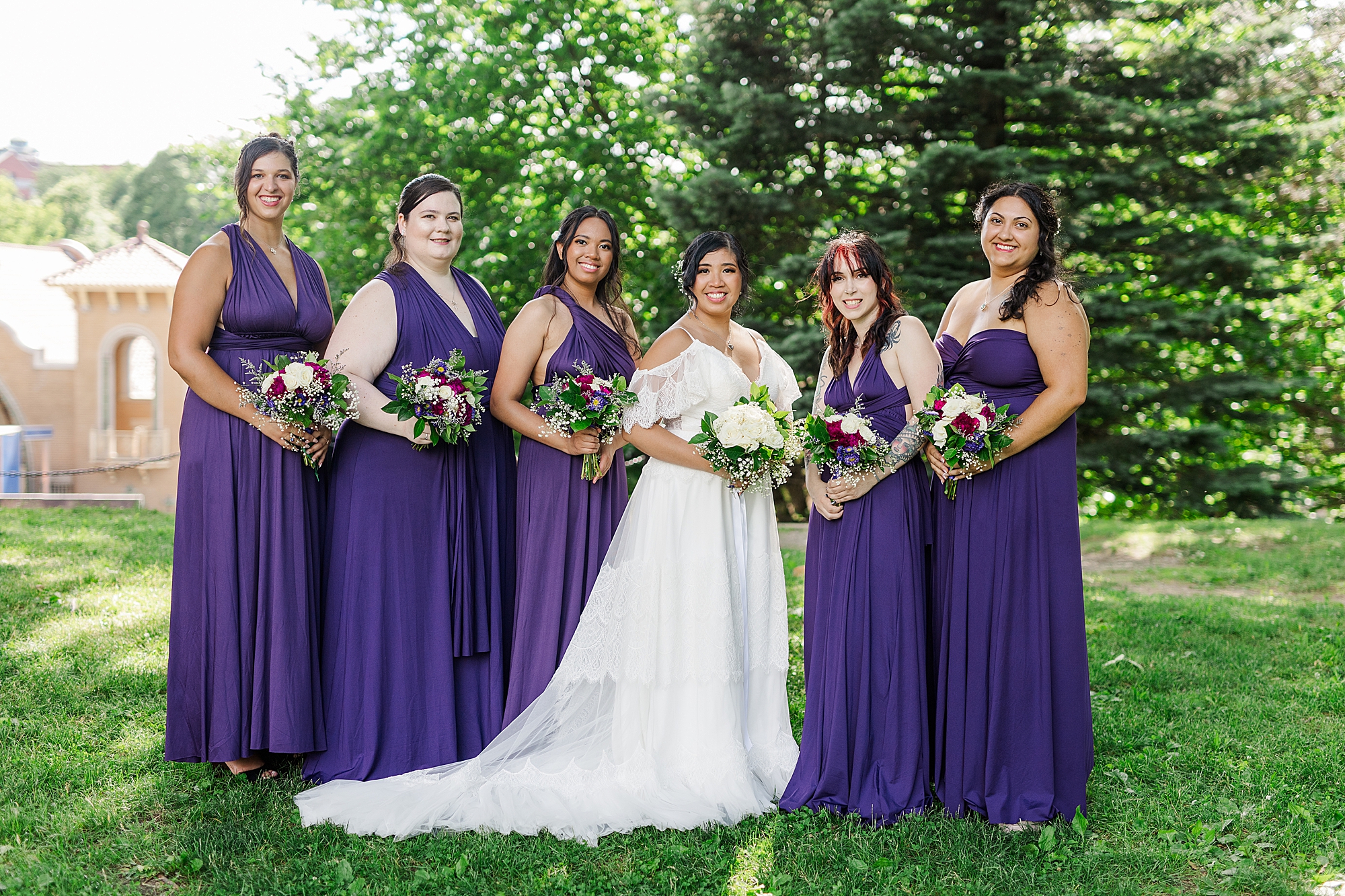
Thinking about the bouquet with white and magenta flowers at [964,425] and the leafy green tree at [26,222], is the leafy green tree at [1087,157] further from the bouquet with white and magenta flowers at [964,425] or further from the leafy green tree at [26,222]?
the leafy green tree at [26,222]

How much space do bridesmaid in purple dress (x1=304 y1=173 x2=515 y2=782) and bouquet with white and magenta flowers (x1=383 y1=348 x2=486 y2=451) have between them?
3.8 inches

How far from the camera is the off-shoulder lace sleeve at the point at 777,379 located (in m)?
5.05

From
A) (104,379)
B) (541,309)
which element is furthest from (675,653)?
(104,379)

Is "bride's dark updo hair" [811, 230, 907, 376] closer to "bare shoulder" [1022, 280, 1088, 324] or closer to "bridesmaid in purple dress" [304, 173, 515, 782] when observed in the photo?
"bare shoulder" [1022, 280, 1088, 324]

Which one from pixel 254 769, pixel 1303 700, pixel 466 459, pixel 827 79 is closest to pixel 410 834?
pixel 254 769

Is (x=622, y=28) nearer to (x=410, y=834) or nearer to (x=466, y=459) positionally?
(x=466, y=459)

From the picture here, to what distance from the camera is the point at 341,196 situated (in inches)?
802

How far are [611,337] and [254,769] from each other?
279 cm

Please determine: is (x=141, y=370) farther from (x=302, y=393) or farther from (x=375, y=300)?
(x=302, y=393)

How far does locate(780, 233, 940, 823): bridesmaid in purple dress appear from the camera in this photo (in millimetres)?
4262

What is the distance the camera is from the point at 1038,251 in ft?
14.0

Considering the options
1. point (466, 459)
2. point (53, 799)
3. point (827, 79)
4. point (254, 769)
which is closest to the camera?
point (53, 799)

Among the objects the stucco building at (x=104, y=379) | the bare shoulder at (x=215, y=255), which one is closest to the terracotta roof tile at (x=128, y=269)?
the stucco building at (x=104, y=379)

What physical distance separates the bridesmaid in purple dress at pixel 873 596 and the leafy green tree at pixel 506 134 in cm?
1312
